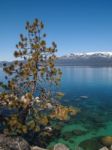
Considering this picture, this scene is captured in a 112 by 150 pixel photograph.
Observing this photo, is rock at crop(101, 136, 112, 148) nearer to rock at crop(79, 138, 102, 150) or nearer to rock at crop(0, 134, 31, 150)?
rock at crop(79, 138, 102, 150)

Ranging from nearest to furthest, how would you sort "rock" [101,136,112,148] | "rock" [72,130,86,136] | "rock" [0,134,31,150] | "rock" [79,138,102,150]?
"rock" [0,134,31,150], "rock" [79,138,102,150], "rock" [101,136,112,148], "rock" [72,130,86,136]

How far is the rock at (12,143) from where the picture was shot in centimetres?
3037

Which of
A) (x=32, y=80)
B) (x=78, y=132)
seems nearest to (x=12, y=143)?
(x=32, y=80)

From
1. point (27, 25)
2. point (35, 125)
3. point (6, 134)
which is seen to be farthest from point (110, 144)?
point (27, 25)

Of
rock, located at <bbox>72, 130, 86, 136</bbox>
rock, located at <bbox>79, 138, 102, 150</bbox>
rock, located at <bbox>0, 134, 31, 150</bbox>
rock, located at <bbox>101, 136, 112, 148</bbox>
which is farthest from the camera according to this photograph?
rock, located at <bbox>72, 130, 86, 136</bbox>

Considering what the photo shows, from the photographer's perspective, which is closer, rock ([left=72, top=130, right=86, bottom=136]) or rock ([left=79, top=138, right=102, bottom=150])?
rock ([left=79, top=138, right=102, bottom=150])

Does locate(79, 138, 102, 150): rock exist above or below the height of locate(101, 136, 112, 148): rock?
below

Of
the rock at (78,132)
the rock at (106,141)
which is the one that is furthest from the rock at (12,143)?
the rock at (78,132)

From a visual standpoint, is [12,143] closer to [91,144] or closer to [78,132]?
[91,144]

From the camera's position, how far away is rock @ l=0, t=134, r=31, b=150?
99.6 ft

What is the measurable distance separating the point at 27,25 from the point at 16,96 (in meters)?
9.55

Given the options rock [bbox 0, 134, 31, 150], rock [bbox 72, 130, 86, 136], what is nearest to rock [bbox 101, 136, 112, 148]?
rock [bbox 72, 130, 86, 136]

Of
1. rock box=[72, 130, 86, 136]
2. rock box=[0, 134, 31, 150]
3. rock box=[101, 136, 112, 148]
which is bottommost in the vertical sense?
rock box=[72, 130, 86, 136]

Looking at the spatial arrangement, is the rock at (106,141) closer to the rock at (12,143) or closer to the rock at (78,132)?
the rock at (78,132)
